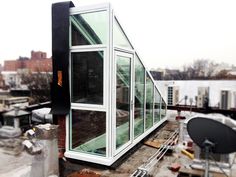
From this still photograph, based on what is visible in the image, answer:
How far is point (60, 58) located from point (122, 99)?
120cm

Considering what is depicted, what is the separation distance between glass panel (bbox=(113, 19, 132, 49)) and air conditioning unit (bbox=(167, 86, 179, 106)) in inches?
130

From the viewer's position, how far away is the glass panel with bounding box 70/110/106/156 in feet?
10.8

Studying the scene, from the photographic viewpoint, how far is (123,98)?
145 inches

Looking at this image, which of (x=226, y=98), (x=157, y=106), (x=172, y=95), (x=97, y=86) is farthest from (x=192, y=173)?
(x=172, y=95)

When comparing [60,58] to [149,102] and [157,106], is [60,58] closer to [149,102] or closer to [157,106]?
[149,102]

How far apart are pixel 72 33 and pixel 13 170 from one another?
2228mm

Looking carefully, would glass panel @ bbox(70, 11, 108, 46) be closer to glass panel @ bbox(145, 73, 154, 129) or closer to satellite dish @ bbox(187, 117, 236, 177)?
satellite dish @ bbox(187, 117, 236, 177)

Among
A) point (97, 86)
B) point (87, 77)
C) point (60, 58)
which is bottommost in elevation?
point (97, 86)

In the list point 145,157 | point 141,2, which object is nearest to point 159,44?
point 141,2

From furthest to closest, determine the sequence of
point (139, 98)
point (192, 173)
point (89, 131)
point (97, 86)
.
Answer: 1. point (139, 98)
2. point (89, 131)
3. point (97, 86)
4. point (192, 173)

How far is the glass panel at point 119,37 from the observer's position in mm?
3274

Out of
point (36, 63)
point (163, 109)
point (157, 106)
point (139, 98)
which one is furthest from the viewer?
point (163, 109)

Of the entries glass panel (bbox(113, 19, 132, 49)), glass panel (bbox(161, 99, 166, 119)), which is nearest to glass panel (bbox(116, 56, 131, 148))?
glass panel (bbox(113, 19, 132, 49))

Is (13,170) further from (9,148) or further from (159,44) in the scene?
(159,44)
